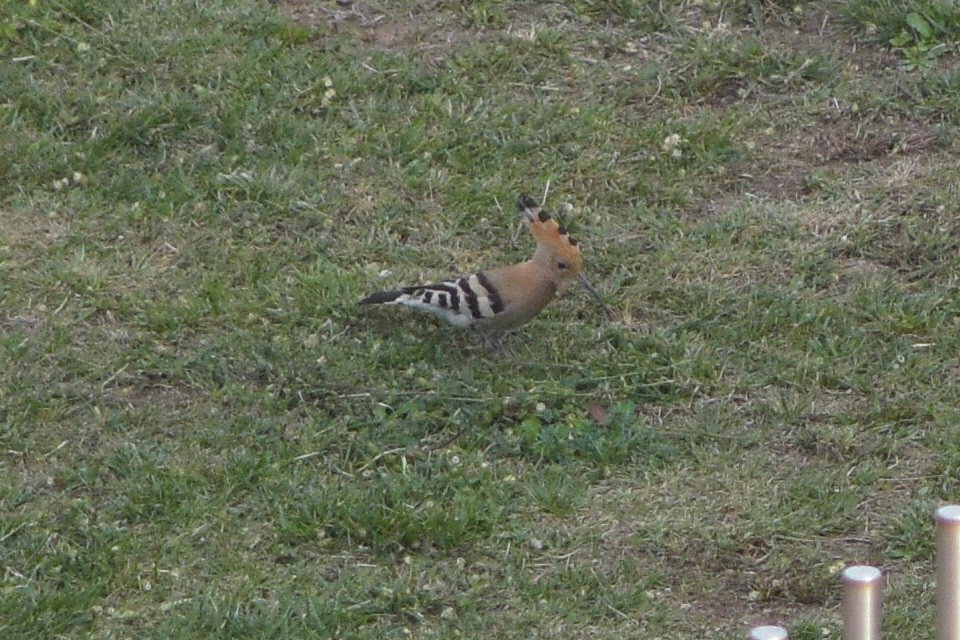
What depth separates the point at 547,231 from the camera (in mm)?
5891

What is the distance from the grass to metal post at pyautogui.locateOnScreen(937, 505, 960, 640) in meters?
1.98

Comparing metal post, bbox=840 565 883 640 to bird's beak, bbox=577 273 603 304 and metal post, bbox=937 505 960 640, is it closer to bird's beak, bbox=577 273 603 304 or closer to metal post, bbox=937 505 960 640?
metal post, bbox=937 505 960 640

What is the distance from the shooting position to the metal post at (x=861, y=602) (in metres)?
2.28

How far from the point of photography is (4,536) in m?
4.66

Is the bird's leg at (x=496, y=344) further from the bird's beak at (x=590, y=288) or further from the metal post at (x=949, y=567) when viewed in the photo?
the metal post at (x=949, y=567)

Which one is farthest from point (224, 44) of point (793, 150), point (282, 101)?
point (793, 150)

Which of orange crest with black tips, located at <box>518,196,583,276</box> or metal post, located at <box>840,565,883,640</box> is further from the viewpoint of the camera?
orange crest with black tips, located at <box>518,196,583,276</box>

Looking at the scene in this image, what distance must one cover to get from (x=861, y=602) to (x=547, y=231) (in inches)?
145

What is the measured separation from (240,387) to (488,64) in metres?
2.37

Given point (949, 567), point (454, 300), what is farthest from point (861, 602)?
point (454, 300)

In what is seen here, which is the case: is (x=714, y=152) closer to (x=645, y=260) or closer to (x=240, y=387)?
(x=645, y=260)

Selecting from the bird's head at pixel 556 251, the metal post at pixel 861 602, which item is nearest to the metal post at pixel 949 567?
the metal post at pixel 861 602

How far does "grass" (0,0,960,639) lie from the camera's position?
4.58 meters

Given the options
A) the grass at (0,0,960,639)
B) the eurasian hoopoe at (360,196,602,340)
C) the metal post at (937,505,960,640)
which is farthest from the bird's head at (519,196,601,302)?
the metal post at (937,505,960,640)
